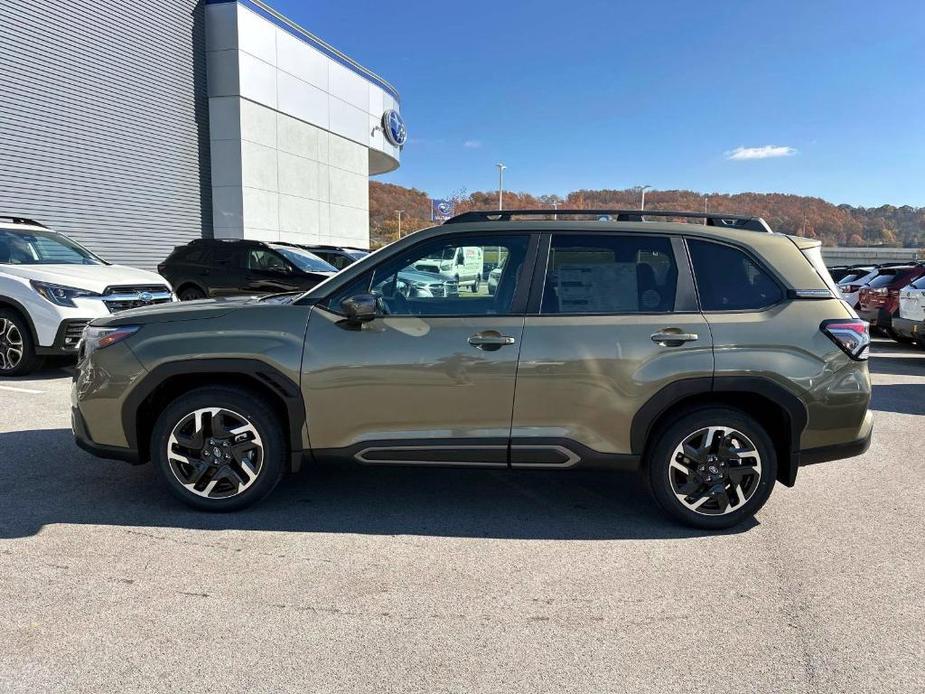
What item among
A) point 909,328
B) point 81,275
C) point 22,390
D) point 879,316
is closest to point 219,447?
point 22,390

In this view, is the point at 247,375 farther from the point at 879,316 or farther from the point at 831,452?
the point at 879,316

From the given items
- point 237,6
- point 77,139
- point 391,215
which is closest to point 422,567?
point 77,139

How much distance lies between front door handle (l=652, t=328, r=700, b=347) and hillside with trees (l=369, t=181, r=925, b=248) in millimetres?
49306

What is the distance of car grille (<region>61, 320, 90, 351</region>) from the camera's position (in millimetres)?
7605

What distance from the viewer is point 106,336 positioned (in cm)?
395

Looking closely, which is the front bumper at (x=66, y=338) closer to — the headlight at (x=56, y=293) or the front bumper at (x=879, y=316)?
the headlight at (x=56, y=293)

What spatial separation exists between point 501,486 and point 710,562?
150cm

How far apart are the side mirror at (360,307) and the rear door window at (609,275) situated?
96cm

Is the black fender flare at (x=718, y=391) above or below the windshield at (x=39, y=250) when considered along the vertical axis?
below

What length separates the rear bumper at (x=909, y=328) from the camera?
33.2 feet

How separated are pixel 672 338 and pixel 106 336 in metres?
3.27

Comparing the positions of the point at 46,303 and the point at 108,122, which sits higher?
the point at 108,122

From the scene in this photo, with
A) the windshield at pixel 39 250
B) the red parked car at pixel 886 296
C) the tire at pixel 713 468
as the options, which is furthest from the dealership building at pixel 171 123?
the red parked car at pixel 886 296

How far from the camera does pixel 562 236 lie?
3896 mm
